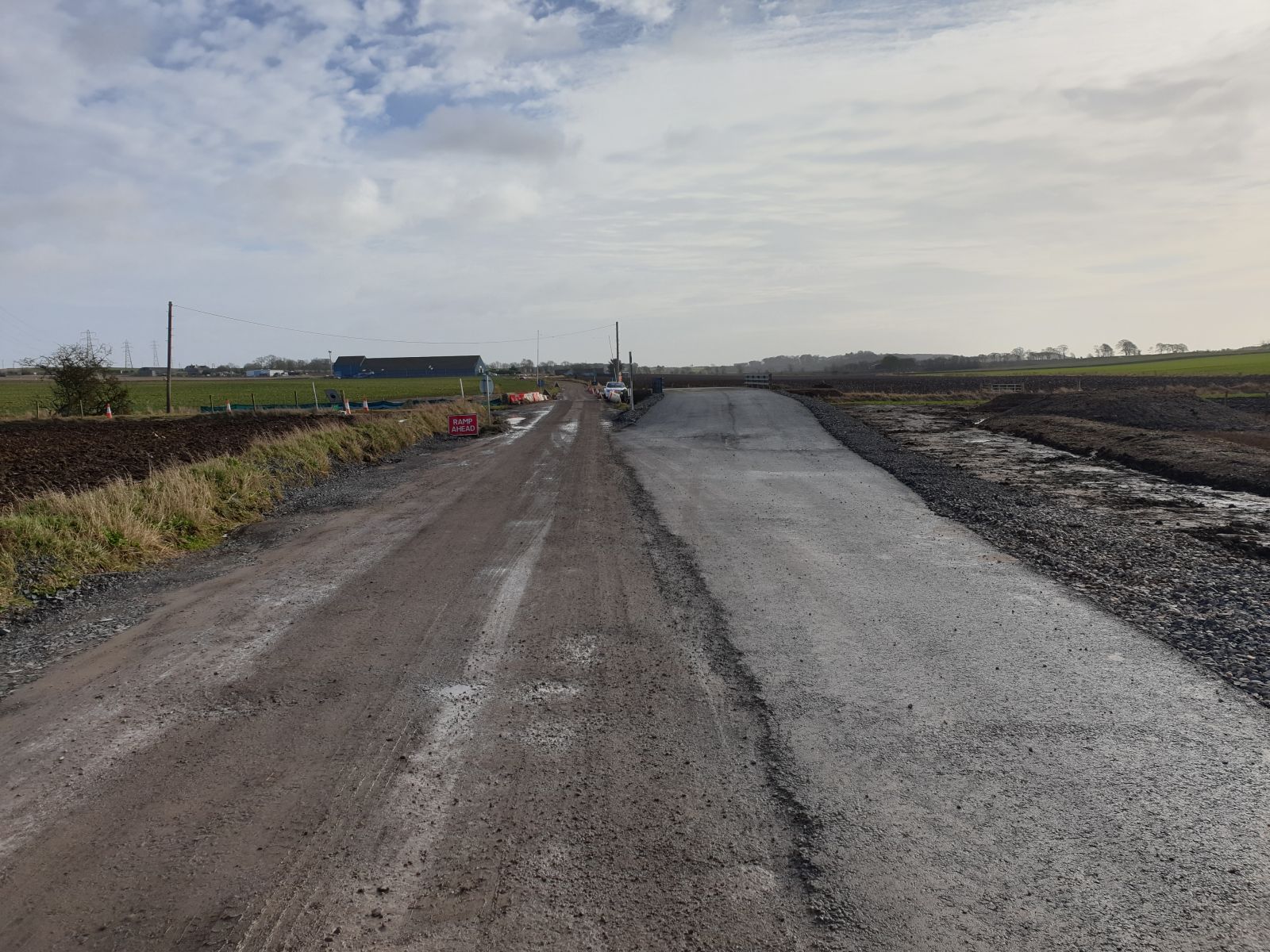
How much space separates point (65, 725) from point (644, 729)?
11.9 ft

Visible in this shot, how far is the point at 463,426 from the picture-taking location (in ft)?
94.5

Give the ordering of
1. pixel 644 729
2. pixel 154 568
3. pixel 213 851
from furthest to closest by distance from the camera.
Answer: pixel 154 568
pixel 644 729
pixel 213 851

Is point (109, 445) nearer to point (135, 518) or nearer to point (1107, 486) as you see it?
point (135, 518)

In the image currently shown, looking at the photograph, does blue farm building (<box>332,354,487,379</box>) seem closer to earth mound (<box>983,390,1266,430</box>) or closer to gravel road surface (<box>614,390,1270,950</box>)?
earth mound (<box>983,390,1266,430</box>)

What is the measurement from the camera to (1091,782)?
4340 millimetres

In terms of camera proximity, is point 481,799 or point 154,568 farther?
point 154,568

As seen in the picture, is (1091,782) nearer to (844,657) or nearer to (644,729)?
(844,657)

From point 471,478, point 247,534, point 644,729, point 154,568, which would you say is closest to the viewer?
point 644,729

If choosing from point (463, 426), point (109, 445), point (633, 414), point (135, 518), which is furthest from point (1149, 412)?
point (109, 445)

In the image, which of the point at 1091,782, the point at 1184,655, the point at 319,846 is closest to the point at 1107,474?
the point at 1184,655

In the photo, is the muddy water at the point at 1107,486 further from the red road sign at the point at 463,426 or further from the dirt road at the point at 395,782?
the red road sign at the point at 463,426

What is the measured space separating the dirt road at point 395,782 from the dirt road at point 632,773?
0.06 ft

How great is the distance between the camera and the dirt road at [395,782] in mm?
3262

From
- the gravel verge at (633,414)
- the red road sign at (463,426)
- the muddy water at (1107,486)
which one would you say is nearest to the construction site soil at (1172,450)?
the muddy water at (1107,486)
